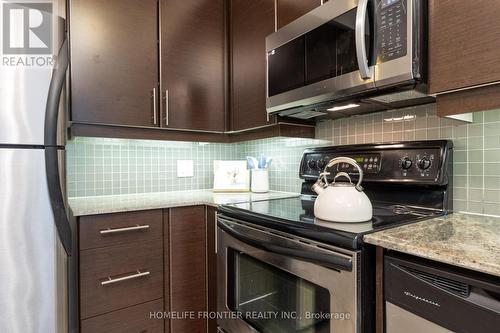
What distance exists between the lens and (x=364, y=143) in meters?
1.42

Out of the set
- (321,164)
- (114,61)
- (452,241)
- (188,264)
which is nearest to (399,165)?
(321,164)

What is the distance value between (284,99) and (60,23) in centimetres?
98

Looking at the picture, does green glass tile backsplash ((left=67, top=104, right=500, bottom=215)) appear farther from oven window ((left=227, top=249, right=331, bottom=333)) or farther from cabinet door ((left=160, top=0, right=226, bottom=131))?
oven window ((left=227, top=249, right=331, bottom=333))

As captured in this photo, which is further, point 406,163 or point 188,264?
point 188,264

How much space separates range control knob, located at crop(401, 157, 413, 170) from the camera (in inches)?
45.5

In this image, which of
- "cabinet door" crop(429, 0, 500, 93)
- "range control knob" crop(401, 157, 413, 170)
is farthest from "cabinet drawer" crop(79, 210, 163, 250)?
"cabinet door" crop(429, 0, 500, 93)

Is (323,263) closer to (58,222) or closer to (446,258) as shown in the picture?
(446,258)

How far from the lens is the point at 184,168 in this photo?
209 cm

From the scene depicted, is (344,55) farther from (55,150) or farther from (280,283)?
(55,150)

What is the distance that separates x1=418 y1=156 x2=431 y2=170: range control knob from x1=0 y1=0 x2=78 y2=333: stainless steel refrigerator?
1.40 metres

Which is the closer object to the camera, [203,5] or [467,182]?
[467,182]

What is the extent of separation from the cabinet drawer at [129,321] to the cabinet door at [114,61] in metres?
0.94

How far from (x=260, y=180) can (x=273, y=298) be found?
909mm

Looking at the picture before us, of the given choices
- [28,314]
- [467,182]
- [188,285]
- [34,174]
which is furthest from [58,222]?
[467,182]
